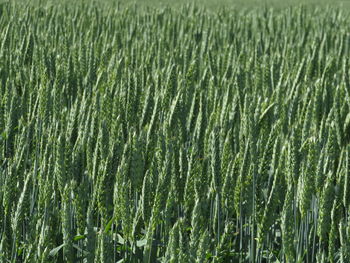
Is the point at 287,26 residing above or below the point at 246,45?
above

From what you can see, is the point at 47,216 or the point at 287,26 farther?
the point at 287,26

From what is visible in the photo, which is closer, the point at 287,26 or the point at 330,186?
the point at 330,186

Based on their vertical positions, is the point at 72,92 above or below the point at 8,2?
below

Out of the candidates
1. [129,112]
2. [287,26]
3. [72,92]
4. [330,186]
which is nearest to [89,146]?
[129,112]

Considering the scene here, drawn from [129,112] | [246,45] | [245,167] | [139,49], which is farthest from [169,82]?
[246,45]

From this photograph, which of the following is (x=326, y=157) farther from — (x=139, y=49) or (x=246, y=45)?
Result: (x=246, y=45)

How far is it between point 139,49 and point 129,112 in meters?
1.97

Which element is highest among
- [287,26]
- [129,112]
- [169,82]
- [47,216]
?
[287,26]

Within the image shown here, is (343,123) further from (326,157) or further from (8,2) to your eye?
(8,2)

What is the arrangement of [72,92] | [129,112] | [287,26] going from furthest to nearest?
[287,26], [72,92], [129,112]

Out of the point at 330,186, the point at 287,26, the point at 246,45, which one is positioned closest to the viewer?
the point at 330,186

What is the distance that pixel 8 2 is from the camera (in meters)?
5.64

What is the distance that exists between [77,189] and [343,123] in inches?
45.6

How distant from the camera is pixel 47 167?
1500mm
